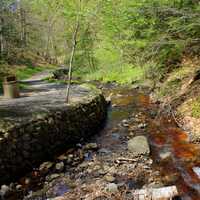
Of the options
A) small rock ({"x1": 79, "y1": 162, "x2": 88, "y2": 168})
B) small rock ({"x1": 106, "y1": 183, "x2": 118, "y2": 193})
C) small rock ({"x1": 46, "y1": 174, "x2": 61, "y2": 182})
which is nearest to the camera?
small rock ({"x1": 106, "y1": 183, "x2": 118, "y2": 193})

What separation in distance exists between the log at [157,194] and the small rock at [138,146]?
8.93 feet

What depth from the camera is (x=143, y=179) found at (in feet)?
26.2

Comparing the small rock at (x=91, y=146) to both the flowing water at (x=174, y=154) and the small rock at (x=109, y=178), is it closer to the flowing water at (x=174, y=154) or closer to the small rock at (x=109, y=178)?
the flowing water at (x=174, y=154)

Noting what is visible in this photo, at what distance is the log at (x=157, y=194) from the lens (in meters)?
6.65

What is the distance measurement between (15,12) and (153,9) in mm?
32799

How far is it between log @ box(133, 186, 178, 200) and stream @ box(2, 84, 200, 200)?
33 centimetres

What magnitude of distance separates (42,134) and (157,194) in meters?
4.33

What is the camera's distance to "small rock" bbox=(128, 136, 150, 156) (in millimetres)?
9678

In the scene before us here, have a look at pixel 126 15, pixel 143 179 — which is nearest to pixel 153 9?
pixel 126 15

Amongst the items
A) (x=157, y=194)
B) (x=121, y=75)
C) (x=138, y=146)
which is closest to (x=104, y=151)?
(x=138, y=146)

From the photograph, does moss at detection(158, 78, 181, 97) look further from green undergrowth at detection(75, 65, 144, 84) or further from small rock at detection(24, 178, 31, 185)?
small rock at detection(24, 178, 31, 185)

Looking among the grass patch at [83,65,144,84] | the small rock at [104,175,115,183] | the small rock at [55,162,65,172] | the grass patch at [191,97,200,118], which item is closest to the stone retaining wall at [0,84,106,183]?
the small rock at [55,162,65,172]

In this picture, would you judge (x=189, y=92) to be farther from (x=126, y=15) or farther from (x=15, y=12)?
(x=15, y=12)

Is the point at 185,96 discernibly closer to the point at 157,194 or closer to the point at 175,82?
the point at 175,82
